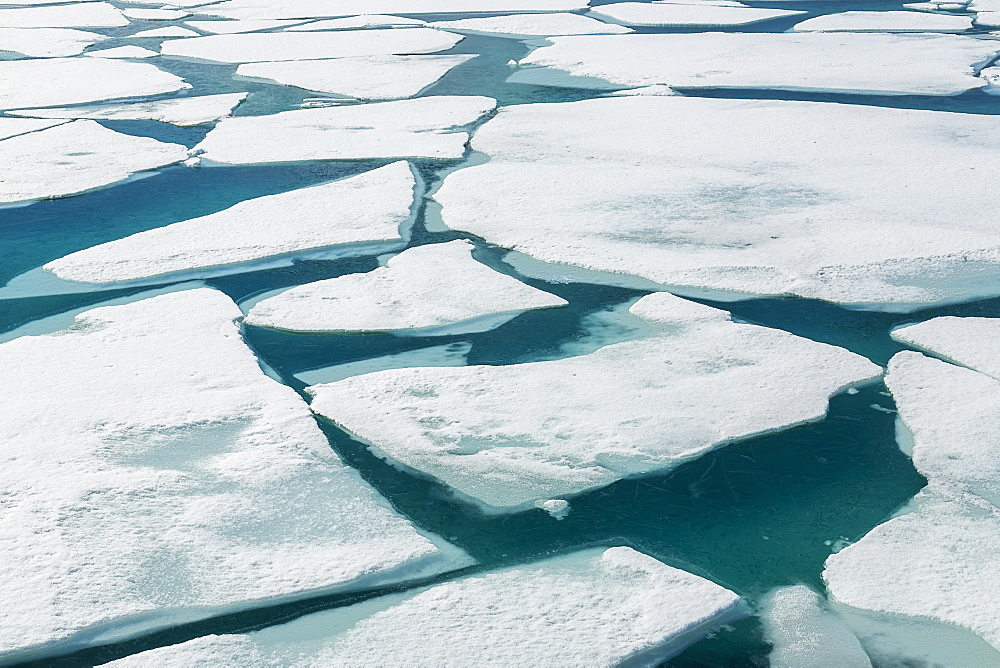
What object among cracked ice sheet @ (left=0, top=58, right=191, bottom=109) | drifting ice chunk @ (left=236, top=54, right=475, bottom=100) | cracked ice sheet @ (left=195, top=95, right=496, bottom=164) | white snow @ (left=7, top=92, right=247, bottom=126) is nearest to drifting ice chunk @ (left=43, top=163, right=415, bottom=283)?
cracked ice sheet @ (left=195, top=95, right=496, bottom=164)

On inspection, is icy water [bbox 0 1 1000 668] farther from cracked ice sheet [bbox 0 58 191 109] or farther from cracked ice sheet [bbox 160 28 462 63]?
cracked ice sheet [bbox 160 28 462 63]

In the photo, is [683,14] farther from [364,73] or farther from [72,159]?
[72,159]

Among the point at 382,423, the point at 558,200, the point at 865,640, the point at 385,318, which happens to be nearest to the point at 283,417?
the point at 382,423

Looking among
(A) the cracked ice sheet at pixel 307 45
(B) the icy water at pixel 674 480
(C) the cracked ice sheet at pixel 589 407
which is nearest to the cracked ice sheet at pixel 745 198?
(B) the icy water at pixel 674 480

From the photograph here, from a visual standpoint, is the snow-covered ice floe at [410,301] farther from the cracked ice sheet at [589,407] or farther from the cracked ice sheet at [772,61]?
the cracked ice sheet at [772,61]

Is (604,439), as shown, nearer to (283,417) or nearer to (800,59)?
(283,417)
